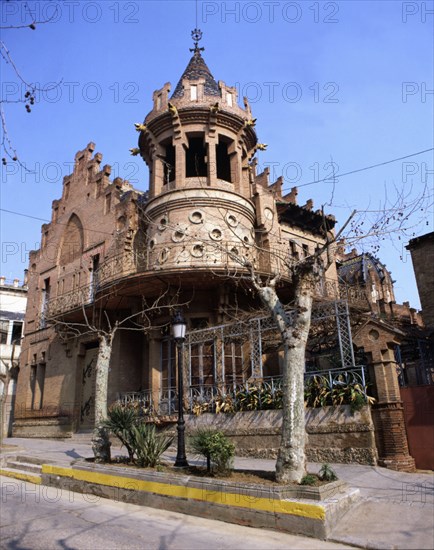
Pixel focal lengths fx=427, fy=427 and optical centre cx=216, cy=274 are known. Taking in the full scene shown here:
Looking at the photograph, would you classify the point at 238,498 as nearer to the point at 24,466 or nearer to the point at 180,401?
the point at 180,401

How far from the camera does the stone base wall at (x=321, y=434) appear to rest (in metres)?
9.65

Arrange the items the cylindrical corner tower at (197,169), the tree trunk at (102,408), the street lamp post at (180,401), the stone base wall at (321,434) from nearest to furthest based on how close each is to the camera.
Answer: the street lamp post at (180,401) → the stone base wall at (321,434) → the tree trunk at (102,408) → the cylindrical corner tower at (197,169)

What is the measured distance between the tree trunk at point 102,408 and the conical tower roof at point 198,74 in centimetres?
1350

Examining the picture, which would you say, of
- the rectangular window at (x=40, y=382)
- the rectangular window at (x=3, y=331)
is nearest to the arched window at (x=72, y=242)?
the rectangular window at (x=40, y=382)

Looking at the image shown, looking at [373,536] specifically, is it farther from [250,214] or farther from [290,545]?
[250,214]

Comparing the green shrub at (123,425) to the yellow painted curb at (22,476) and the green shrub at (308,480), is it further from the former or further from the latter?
the green shrub at (308,480)

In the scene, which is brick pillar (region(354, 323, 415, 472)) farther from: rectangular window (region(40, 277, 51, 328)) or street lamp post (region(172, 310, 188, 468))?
rectangular window (region(40, 277, 51, 328))

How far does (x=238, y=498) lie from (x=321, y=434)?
4.35 m

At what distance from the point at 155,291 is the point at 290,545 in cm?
1191

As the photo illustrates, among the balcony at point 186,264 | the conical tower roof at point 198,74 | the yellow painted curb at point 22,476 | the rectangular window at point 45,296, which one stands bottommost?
the yellow painted curb at point 22,476

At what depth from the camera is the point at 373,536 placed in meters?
5.52

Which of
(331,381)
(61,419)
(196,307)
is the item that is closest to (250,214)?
(196,307)

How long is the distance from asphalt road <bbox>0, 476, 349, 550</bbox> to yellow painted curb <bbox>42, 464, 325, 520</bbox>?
29cm

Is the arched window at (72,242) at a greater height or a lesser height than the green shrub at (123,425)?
greater
